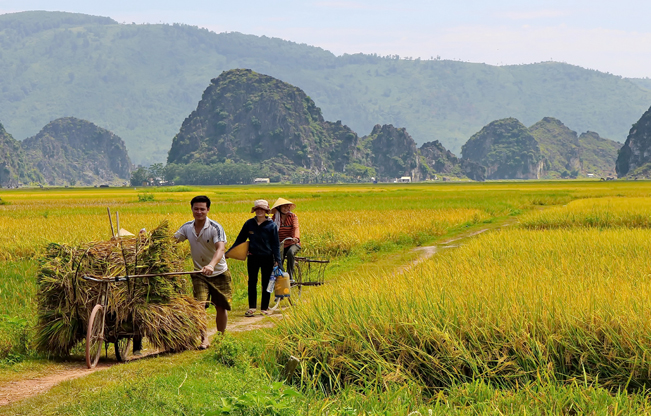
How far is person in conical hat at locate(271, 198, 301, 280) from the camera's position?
32.6 ft

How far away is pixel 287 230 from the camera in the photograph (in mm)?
9977

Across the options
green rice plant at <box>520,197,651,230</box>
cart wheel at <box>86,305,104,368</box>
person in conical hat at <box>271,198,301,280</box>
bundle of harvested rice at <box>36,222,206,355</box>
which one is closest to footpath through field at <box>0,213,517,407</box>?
cart wheel at <box>86,305,104,368</box>

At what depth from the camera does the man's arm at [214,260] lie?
718 centimetres

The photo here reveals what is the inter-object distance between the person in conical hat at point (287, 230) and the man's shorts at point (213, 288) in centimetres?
208

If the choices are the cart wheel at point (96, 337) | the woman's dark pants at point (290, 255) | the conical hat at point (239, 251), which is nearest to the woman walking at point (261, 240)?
the conical hat at point (239, 251)

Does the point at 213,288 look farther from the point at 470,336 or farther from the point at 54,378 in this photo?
the point at 470,336

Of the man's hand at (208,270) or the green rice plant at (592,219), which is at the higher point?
the man's hand at (208,270)

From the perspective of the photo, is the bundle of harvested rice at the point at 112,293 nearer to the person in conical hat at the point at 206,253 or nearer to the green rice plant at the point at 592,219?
the person in conical hat at the point at 206,253

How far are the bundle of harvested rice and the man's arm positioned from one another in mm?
399

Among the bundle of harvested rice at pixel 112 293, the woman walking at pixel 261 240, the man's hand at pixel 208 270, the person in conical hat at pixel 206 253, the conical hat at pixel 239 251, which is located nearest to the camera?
the bundle of harvested rice at pixel 112 293

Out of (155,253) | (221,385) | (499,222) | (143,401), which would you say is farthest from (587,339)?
(499,222)

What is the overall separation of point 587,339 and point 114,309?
4686 millimetres

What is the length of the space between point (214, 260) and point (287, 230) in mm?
2673

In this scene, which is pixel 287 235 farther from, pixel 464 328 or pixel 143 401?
pixel 143 401
